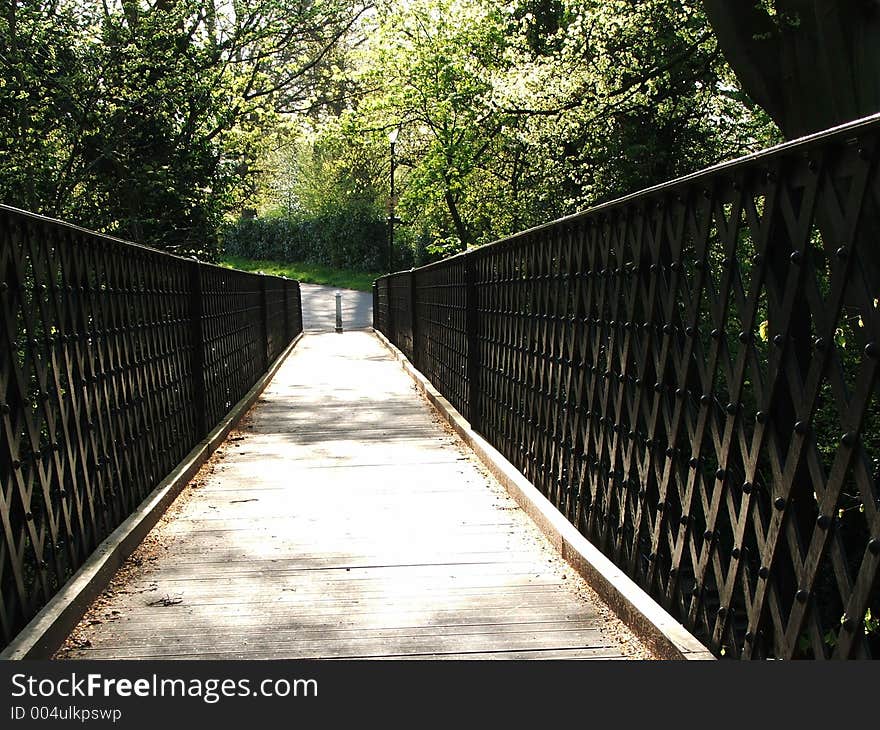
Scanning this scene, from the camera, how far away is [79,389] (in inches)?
178

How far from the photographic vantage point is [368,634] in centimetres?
384

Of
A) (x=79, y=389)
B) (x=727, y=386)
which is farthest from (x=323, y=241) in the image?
(x=727, y=386)

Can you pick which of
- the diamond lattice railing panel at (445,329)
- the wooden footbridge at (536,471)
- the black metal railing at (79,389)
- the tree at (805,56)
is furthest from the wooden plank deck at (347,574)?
the tree at (805,56)

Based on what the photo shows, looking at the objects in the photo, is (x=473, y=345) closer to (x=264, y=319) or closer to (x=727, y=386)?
(x=727, y=386)

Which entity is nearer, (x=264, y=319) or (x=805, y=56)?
(x=805, y=56)

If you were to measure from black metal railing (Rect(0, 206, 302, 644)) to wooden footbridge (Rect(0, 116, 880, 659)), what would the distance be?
0.07 feet

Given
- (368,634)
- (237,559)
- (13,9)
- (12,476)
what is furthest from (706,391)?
(13,9)

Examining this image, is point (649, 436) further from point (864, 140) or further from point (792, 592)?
point (864, 140)

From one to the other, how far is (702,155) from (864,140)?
610 inches

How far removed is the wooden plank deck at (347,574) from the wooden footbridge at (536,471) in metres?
0.02

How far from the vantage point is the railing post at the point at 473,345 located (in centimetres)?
840

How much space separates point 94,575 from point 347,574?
1.18 meters

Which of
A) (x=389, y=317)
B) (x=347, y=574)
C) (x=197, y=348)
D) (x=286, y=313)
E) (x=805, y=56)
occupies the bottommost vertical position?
(x=389, y=317)

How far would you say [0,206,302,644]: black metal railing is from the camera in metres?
3.57
